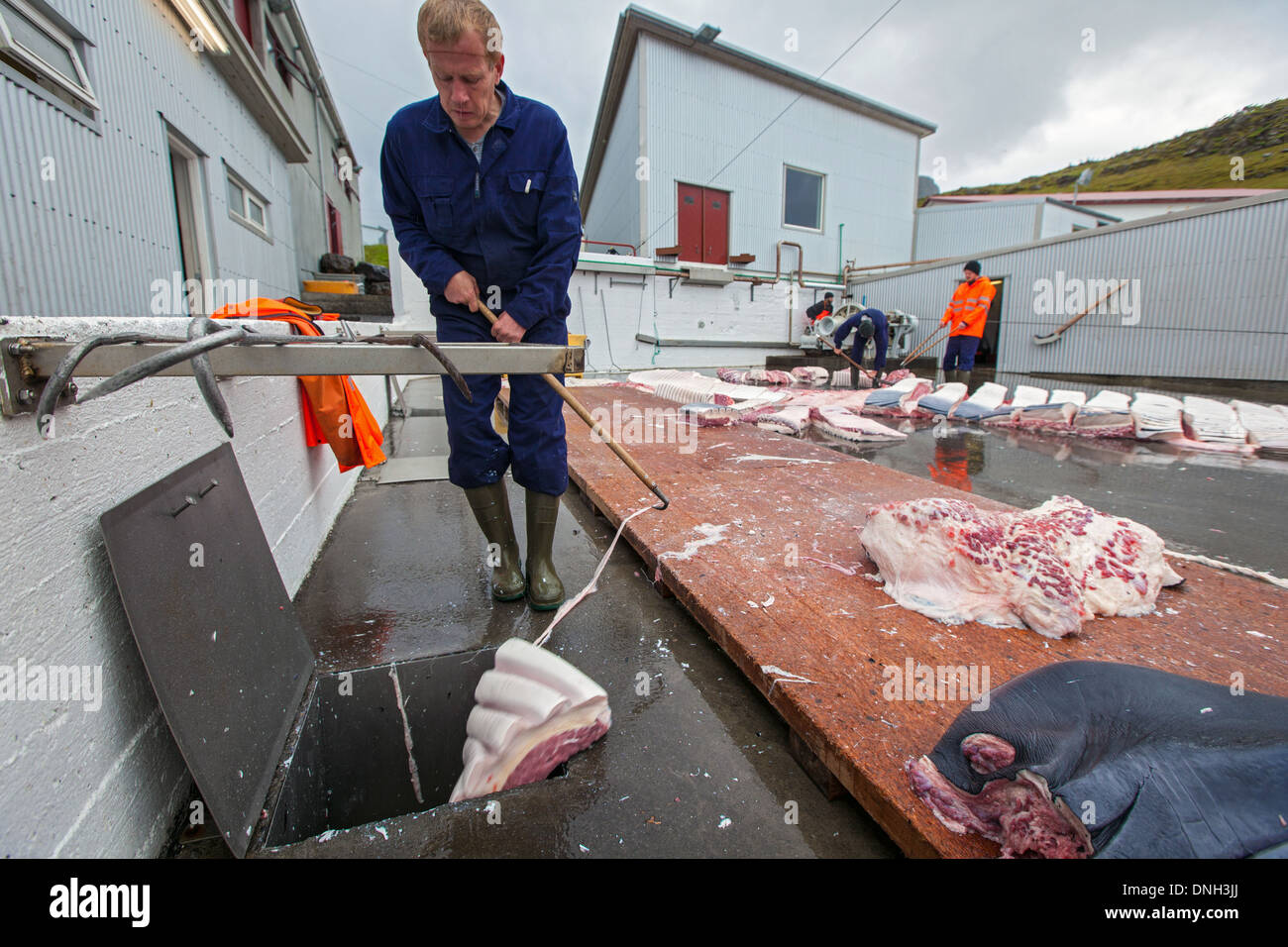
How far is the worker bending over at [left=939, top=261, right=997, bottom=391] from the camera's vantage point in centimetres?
832

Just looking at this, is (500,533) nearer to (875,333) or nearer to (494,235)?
(494,235)

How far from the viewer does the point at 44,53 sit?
340 cm

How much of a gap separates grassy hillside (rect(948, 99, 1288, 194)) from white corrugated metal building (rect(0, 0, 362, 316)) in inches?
1442

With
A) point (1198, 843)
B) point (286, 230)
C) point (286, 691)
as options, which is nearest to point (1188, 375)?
point (1198, 843)

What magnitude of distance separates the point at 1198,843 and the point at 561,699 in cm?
107

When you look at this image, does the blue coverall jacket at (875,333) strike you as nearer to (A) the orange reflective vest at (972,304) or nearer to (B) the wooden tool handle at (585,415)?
(A) the orange reflective vest at (972,304)

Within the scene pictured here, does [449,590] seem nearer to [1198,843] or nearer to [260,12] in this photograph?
[1198,843]

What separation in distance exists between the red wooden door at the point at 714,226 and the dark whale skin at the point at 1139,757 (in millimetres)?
13562

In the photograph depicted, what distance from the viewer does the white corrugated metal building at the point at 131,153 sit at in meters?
3.21

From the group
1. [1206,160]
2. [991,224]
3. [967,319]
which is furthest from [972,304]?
[1206,160]

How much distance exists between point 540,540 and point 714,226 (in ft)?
42.5

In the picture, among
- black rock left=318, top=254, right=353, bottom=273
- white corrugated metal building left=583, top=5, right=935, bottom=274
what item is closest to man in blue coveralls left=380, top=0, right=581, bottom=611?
black rock left=318, top=254, right=353, bottom=273

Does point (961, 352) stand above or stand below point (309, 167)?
below

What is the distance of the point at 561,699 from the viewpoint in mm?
1282
